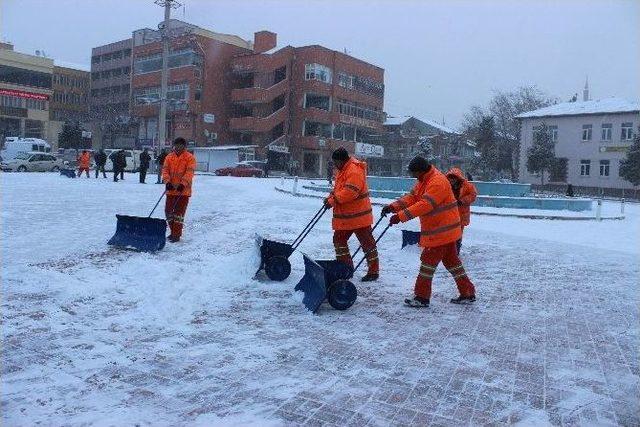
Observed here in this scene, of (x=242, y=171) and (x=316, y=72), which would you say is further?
(x=316, y=72)

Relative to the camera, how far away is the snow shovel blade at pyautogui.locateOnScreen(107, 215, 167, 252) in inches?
329

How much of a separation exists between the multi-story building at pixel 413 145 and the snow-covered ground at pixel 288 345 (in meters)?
53.0

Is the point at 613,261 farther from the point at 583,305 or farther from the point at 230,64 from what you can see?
the point at 230,64

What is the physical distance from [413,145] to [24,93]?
144 ft

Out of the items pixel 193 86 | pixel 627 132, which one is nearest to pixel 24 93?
pixel 193 86

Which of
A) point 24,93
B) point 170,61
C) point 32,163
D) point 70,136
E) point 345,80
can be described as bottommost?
point 32,163

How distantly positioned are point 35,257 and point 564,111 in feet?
164

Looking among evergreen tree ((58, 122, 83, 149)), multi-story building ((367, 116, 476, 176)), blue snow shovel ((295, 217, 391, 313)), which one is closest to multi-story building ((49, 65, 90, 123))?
evergreen tree ((58, 122, 83, 149))

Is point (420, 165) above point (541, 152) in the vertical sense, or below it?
below

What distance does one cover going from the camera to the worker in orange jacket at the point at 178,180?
919 cm

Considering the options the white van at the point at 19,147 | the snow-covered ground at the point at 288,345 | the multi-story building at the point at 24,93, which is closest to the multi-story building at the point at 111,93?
the multi-story building at the point at 24,93

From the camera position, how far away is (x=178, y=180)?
Result: 9.22 m

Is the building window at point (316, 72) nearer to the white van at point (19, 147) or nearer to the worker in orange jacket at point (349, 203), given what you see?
the white van at point (19, 147)

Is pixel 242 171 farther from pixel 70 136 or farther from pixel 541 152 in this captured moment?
pixel 70 136
